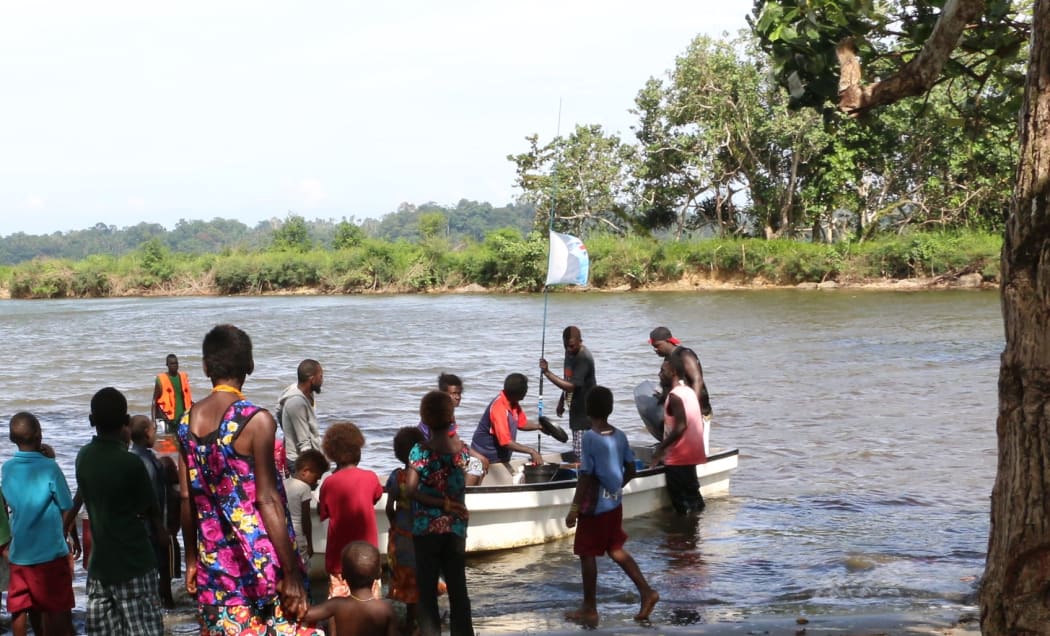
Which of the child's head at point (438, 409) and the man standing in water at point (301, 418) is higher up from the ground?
the child's head at point (438, 409)

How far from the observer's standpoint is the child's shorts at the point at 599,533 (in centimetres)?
673

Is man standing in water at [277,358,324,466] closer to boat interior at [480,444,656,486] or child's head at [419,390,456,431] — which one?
boat interior at [480,444,656,486]

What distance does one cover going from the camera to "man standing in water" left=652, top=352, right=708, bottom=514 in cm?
890

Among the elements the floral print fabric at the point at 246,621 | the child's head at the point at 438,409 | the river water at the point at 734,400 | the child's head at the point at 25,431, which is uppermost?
the child's head at the point at 438,409

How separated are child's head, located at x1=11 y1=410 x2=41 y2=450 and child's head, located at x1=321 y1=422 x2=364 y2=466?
56.8 inches

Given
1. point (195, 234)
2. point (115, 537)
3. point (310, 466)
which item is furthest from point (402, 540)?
point (195, 234)

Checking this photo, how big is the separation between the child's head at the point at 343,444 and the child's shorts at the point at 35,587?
1.43m

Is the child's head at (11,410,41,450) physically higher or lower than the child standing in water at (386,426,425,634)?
higher

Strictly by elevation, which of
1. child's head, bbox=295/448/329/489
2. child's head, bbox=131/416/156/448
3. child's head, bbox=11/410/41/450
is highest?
child's head, bbox=11/410/41/450

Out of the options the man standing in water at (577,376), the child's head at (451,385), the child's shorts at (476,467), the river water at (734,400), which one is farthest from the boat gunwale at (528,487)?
the child's head at (451,385)

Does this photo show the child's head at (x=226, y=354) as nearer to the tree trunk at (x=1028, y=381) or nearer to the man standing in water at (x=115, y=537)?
the man standing in water at (x=115, y=537)

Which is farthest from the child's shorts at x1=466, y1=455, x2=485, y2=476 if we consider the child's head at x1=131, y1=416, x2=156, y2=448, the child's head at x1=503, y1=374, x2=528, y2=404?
the child's head at x1=131, y1=416, x2=156, y2=448

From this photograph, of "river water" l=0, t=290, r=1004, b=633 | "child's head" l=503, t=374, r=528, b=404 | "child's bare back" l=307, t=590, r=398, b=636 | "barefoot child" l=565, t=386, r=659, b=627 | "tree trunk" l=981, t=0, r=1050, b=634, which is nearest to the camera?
"tree trunk" l=981, t=0, r=1050, b=634

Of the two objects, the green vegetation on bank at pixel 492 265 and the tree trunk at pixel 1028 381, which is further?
the green vegetation on bank at pixel 492 265
